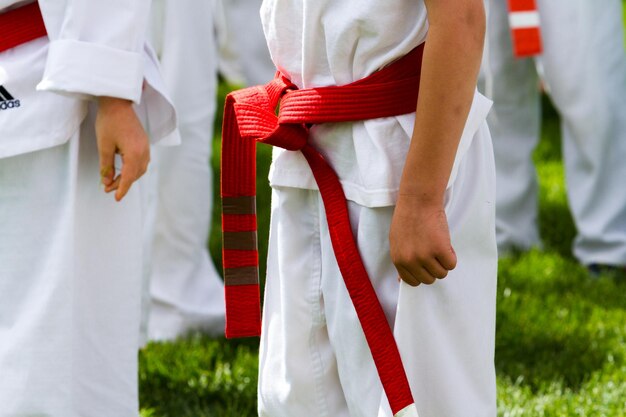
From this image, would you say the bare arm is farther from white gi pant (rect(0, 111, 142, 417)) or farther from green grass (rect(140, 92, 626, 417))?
green grass (rect(140, 92, 626, 417))

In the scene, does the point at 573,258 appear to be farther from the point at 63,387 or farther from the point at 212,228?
the point at 63,387

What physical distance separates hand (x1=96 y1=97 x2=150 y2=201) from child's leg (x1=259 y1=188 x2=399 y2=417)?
307 millimetres

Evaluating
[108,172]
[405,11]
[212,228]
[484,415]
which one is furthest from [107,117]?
[212,228]

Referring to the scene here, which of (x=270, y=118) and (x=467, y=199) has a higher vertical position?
(x=270, y=118)

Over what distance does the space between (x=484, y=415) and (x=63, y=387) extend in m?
0.81

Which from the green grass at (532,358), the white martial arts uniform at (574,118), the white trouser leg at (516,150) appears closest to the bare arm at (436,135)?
the green grass at (532,358)

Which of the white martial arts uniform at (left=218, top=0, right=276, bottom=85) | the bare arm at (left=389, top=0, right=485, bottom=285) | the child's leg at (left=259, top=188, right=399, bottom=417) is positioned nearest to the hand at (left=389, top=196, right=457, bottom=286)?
the bare arm at (left=389, top=0, right=485, bottom=285)

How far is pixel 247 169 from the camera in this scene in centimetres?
205

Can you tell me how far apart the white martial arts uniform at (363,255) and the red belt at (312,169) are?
0.03 m

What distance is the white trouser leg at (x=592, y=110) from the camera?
154 inches

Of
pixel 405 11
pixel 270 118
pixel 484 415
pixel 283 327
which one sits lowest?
pixel 484 415

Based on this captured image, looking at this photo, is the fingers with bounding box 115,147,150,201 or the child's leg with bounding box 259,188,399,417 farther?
the fingers with bounding box 115,147,150,201

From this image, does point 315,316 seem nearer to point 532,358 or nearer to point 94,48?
point 94,48

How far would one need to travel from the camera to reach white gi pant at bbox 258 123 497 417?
1806mm
